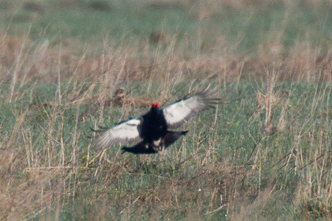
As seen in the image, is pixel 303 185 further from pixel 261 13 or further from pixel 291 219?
pixel 261 13

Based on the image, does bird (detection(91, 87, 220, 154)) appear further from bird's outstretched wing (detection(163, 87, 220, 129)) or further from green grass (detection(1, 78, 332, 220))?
green grass (detection(1, 78, 332, 220))

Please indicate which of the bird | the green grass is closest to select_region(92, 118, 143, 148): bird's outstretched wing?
the bird

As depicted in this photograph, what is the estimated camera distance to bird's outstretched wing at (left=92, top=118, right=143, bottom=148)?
11.1 feet

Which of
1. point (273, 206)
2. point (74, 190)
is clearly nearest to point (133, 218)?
point (74, 190)

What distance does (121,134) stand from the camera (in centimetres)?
345

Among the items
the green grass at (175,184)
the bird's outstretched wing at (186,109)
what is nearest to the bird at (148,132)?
the bird's outstretched wing at (186,109)

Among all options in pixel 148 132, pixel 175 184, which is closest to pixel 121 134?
pixel 148 132

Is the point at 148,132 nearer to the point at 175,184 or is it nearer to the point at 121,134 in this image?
the point at 121,134

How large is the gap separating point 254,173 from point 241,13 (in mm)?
16227

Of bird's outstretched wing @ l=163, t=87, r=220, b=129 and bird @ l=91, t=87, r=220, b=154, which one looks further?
bird's outstretched wing @ l=163, t=87, r=220, b=129

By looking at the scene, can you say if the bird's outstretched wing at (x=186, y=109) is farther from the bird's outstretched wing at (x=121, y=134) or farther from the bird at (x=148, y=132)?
the bird's outstretched wing at (x=121, y=134)

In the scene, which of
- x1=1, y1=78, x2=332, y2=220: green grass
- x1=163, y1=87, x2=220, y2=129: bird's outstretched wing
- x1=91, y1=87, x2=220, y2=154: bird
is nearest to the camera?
x1=1, y1=78, x2=332, y2=220: green grass

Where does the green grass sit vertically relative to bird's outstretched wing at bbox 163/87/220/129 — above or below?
below

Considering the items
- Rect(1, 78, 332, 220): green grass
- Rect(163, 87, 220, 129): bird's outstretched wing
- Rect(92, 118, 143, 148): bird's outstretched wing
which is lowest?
Rect(1, 78, 332, 220): green grass
